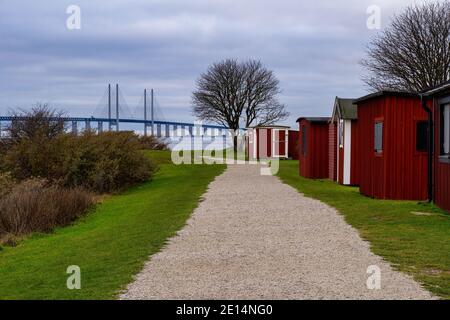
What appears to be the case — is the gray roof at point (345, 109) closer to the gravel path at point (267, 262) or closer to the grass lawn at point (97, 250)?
the grass lawn at point (97, 250)

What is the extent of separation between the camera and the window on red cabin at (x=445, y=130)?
50.2ft

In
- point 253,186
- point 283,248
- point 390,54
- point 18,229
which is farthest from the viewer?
point 390,54

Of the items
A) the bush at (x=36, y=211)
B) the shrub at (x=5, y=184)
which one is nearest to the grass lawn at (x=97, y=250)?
the bush at (x=36, y=211)

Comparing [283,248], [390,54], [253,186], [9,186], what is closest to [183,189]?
[253,186]

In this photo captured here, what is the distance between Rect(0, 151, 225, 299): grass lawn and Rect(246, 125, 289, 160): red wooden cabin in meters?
27.7

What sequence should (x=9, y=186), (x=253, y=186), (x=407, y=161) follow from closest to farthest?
(x=407, y=161) < (x=9, y=186) < (x=253, y=186)

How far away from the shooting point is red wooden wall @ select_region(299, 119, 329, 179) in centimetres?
2866

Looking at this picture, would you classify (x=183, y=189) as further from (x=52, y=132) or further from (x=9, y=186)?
(x=52, y=132)

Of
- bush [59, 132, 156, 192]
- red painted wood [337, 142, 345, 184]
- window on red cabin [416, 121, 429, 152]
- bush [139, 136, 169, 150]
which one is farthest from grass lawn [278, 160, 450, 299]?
bush [139, 136, 169, 150]

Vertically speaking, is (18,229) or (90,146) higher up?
(90,146)

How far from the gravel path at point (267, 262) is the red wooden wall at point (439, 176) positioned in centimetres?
252

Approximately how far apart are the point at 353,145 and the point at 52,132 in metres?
14.2

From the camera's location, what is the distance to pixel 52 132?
3128cm

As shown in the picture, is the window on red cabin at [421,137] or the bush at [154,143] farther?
the bush at [154,143]
